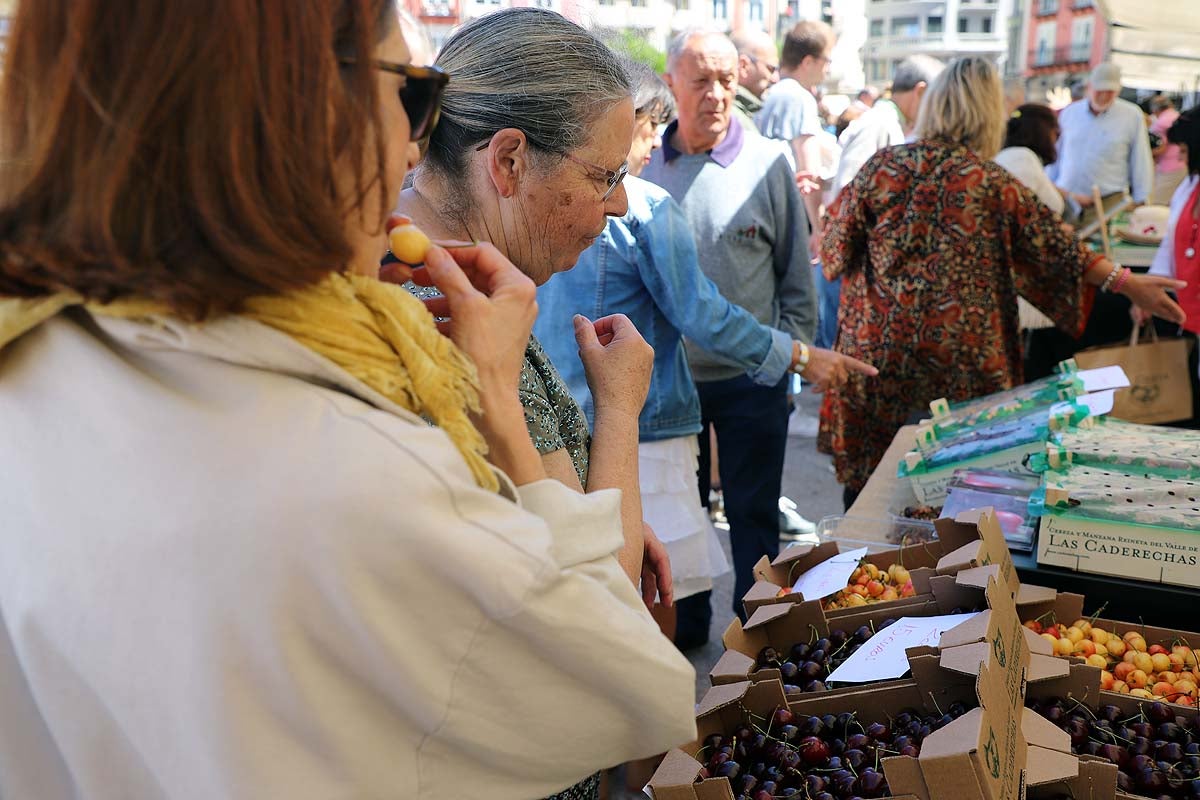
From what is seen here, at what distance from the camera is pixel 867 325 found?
11.2 ft

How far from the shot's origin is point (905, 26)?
4834 cm

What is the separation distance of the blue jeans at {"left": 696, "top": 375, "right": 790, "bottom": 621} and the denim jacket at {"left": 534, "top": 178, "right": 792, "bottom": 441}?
0.45 metres

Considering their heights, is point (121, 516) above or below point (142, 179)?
below

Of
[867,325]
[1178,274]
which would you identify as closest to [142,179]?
[867,325]

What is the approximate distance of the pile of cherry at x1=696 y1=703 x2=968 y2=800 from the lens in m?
1.35

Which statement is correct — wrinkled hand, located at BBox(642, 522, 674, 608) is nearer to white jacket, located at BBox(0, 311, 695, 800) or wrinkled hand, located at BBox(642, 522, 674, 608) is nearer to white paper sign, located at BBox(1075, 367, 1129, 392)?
white jacket, located at BBox(0, 311, 695, 800)

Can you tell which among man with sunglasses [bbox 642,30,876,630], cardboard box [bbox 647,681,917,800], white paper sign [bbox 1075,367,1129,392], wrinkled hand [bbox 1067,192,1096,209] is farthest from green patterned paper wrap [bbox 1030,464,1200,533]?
wrinkled hand [bbox 1067,192,1096,209]

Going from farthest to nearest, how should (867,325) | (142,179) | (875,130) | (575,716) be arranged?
(875,130) → (867,325) → (575,716) → (142,179)

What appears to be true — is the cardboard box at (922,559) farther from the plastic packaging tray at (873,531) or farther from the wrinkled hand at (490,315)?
the wrinkled hand at (490,315)

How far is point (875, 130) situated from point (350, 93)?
5.31 metres

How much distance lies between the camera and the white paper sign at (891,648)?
60.2 inches

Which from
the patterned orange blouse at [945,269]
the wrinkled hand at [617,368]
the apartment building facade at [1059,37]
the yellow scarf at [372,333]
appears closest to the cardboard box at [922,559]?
the wrinkled hand at [617,368]

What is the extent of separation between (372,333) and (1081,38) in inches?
1731

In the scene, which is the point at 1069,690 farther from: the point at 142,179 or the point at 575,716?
the point at 142,179
